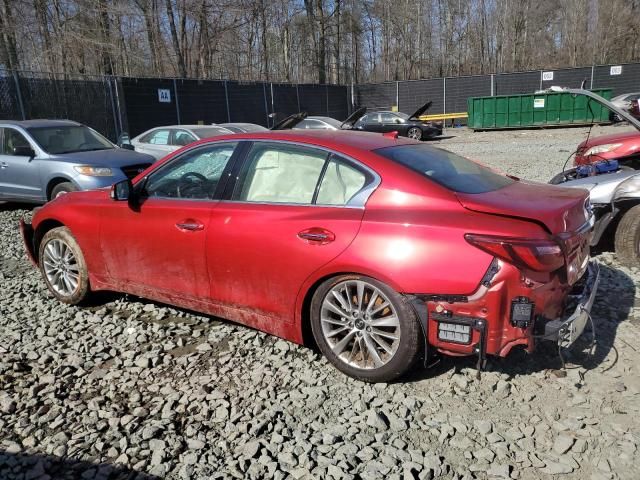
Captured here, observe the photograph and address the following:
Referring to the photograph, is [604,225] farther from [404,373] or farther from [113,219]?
[113,219]

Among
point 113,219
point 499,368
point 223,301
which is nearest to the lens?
point 499,368

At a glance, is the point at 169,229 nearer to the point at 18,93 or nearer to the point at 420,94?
the point at 18,93

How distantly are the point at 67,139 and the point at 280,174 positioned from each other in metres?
7.03

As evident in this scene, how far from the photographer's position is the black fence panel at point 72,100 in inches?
672

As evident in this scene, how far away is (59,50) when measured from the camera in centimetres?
2567

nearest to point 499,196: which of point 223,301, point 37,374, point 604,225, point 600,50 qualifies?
point 223,301

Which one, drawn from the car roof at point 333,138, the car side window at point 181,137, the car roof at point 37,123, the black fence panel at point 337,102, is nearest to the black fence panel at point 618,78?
the black fence panel at point 337,102

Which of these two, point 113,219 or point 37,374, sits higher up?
point 113,219

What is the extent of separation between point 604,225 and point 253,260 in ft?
11.8

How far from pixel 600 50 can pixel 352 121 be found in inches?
1966

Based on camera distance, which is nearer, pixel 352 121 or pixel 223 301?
pixel 223 301

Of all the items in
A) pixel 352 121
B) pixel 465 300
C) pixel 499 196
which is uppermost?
pixel 352 121

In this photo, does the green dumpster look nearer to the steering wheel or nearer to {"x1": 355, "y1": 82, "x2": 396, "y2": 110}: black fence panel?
{"x1": 355, "y1": 82, "x2": 396, "y2": 110}: black fence panel

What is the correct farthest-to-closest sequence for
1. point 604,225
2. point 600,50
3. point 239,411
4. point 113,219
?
point 600,50 → point 604,225 → point 113,219 → point 239,411
